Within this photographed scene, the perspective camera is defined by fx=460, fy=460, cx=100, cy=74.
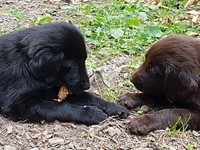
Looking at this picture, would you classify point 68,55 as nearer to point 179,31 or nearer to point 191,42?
point 191,42

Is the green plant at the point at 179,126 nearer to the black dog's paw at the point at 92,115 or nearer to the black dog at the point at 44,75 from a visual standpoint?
the black dog at the point at 44,75

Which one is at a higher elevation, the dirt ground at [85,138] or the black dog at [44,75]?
the black dog at [44,75]

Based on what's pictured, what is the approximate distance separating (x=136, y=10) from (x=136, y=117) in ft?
11.8

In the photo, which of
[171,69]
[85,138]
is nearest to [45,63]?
[85,138]

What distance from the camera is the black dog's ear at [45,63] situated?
427 centimetres

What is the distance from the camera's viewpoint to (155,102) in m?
5.03

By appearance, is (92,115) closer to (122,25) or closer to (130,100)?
(130,100)

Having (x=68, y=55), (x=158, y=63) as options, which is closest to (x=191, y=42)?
(x=158, y=63)

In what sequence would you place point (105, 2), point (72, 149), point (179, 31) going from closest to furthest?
1. point (72, 149)
2. point (179, 31)
3. point (105, 2)

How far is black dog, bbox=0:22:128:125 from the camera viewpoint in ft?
14.2

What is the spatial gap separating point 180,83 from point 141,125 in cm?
55

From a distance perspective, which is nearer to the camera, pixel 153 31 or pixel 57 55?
pixel 57 55

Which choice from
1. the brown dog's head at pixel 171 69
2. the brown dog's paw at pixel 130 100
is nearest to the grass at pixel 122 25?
the brown dog's paw at pixel 130 100

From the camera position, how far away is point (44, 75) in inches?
172
